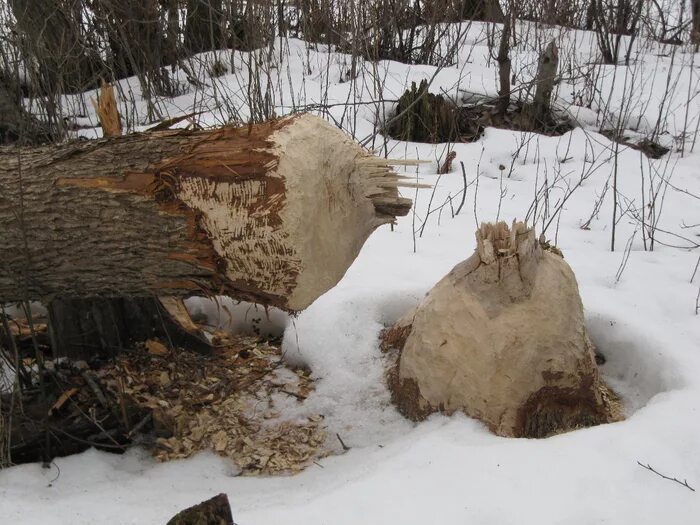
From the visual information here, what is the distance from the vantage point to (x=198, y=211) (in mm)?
1671

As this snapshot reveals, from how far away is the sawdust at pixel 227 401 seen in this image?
6.85 ft

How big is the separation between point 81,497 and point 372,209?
3.61 ft

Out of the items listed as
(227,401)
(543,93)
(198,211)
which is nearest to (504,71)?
(543,93)

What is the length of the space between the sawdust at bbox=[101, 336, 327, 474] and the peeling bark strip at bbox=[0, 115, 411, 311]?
0.56 meters

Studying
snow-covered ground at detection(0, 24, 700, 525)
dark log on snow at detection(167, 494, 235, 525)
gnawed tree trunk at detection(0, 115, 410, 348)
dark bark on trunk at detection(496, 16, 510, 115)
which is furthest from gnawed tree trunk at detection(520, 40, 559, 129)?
dark log on snow at detection(167, 494, 235, 525)

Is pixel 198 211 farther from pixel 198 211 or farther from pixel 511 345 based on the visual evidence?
pixel 511 345

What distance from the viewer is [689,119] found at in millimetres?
4996

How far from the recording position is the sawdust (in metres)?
2.09

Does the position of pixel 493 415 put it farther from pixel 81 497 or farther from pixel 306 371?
pixel 81 497

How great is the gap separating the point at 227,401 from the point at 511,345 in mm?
1033

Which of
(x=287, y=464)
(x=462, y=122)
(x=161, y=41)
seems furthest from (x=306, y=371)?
(x=161, y=41)

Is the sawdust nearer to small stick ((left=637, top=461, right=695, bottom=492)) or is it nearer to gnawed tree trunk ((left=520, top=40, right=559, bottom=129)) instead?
small stick ((left=637, top=461, right=695, bottom=492))

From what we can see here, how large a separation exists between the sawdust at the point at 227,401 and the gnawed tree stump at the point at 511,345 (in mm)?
471

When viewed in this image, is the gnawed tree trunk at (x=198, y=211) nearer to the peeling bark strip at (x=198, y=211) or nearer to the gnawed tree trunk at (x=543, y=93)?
the peeling bark strip at (x=198, y=211)
